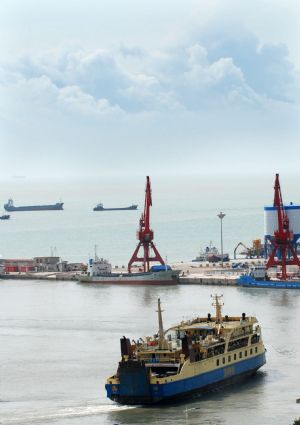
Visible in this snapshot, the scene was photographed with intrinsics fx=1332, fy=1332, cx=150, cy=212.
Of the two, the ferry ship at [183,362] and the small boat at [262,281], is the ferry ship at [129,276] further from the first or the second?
the ferry ship at [183,362]

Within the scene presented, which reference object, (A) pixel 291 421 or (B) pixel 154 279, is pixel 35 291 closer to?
(B) pixel 154 279

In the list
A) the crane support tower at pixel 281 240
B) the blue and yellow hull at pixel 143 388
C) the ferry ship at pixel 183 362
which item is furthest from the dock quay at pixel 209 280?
the blue and yellow hull at pixel 143 388

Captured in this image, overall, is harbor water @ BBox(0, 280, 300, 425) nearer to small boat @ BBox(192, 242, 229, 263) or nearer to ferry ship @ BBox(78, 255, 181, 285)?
ferry ship @ BBox(78, 255, 181, 285)

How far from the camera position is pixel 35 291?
82.4 m

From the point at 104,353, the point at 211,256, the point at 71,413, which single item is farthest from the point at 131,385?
the point at 211,256

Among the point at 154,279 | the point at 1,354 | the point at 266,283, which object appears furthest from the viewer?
the point at 154,279

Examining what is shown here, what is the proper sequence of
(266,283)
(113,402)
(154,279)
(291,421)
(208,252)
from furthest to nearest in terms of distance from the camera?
1. (208,252)
2. (154,279)
3. (266,283)
4. (113,402)
5. (291,421)

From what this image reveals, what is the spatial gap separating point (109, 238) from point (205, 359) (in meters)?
108

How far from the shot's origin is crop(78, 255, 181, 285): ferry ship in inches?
3349

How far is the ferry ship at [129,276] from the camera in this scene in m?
85.1

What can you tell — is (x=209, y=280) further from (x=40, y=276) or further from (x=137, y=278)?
(x=40, y=276)

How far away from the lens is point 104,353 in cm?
5141

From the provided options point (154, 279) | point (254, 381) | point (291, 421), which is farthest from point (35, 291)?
point (291, 421)

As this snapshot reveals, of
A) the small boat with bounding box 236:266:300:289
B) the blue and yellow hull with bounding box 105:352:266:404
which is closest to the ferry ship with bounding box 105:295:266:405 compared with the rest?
the blue and yellow hull with bounding box 105:352:266:404
